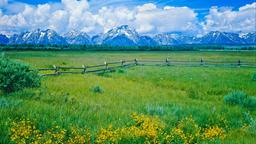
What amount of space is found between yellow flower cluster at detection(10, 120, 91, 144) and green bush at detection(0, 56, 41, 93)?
749 centimetres

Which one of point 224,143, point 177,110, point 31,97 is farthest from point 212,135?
point 31,97

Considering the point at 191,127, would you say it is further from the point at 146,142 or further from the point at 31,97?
the point at 31,97

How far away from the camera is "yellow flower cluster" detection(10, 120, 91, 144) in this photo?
6480 millimetres

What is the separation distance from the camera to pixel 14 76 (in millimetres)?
14461

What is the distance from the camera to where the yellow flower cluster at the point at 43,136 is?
6480 mm

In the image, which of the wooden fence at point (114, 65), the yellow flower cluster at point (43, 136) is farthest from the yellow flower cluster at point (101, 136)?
the wooden fence at point (114, 65)

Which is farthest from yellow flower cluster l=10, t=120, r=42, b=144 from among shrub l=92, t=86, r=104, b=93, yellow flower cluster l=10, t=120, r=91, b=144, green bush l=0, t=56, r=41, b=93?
shrub l=92, t=86, r=104, b=93

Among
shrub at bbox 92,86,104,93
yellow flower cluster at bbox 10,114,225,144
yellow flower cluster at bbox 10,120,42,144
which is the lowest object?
shrub at bbox 92,86,104,93

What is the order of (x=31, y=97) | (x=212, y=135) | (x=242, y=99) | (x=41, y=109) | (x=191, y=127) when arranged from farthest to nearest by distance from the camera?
(x=242, y=99)
(x=31, y=97)
(x=41, y=109)
(x=191, y=127)
(x=212, y=135)

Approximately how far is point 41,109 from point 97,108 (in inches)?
86.5

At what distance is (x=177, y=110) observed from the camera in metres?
10.8

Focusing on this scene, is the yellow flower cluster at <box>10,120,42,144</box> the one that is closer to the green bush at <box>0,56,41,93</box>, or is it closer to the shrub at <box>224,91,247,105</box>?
the green bush at <box>0,56,41,93</box>

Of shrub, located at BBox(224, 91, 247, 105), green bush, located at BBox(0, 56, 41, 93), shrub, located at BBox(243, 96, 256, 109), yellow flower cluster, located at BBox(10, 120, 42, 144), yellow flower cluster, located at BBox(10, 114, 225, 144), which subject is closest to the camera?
yellow flower cluster, located at BBox(10, 120, 42, 144)

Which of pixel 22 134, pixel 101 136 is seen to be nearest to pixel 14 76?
pixel 22 134
